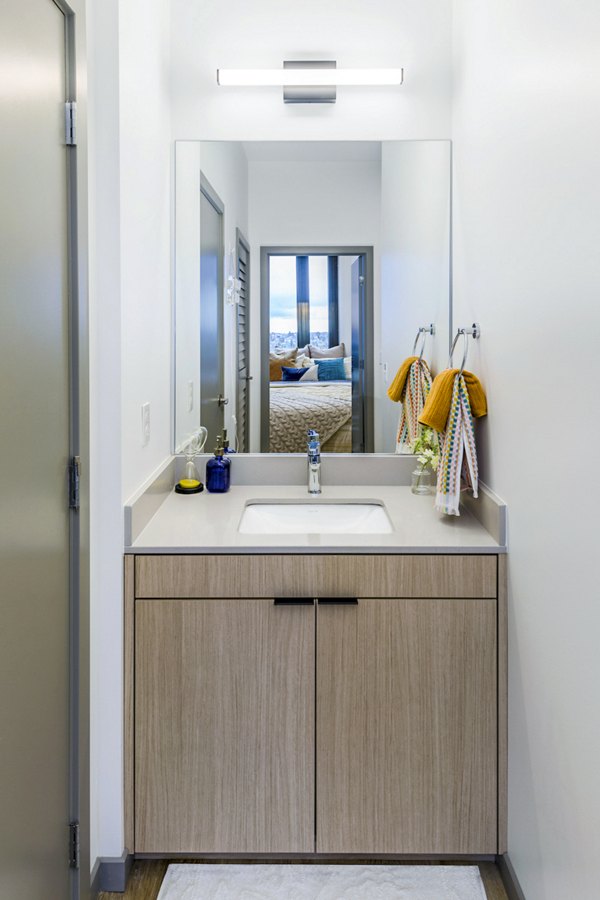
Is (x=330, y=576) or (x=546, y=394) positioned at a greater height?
(x=546, y=394)

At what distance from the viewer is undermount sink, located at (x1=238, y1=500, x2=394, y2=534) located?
2.14m

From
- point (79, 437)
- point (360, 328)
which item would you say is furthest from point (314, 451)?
point (79, 437)

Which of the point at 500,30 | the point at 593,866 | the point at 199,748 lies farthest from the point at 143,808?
the point at 500,30

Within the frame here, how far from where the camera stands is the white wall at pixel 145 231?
176cm

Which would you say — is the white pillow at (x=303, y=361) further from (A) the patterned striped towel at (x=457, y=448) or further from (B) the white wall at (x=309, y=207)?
(A) the patterned striped towel at (x=457, y=448)

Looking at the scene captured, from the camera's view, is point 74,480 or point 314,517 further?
point 314,517

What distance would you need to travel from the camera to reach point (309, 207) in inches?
97.2

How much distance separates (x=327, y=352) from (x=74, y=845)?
1.59m

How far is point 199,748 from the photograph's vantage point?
1.78 m

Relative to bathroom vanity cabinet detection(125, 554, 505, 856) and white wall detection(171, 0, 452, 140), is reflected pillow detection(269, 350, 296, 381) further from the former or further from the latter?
bathroom vanity cabinet detection(125, 554, 505, 856)

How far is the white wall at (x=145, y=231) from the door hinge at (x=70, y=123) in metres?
0.24

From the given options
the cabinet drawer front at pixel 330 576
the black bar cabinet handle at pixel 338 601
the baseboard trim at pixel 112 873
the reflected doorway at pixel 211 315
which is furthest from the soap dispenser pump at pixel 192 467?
the baseboard trim at pixel 112 873

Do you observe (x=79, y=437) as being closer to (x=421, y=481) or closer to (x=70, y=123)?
(x=70, y=123)

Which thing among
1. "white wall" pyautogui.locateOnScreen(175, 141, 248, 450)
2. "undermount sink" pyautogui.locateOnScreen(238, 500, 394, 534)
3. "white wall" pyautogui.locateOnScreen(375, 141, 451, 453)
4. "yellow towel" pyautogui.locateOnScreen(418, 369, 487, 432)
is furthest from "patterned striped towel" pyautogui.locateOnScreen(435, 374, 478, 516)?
"white wall" pyautogui.locateOnScreen(175, 141, 248, 450)
